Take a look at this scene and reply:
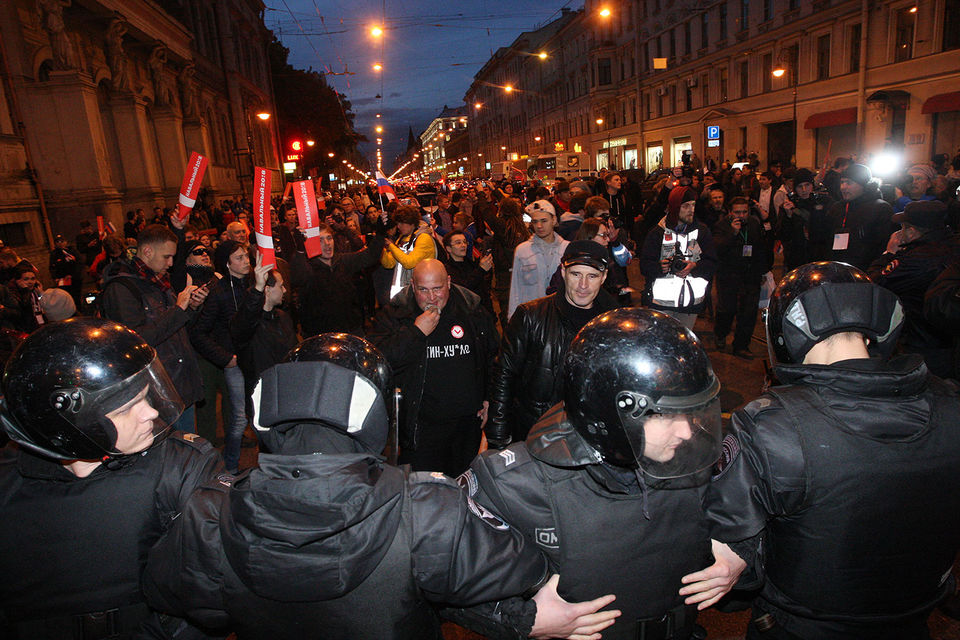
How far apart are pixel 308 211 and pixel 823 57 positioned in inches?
1226

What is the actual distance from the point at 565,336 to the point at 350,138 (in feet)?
187

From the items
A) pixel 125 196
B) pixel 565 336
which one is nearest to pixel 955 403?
pixel 565 336

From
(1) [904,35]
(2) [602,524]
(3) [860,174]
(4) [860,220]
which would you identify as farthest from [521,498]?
(1) [904,35]

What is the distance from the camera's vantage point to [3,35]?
11.2 m

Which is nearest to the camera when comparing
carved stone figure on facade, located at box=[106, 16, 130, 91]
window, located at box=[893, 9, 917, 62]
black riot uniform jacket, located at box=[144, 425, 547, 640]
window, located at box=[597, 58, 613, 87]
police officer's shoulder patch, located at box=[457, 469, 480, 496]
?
black riot uniform jacket, located at box=[144, 425, 547, 640]

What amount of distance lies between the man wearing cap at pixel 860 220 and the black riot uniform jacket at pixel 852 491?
5.53m

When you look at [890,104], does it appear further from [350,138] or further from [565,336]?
[350,138]

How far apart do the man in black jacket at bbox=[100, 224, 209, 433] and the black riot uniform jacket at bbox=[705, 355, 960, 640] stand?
3478 millimetres

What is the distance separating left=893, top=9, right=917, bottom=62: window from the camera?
2228 cm

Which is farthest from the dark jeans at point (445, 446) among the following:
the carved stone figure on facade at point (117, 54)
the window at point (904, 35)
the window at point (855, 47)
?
the window at point (855, 47)

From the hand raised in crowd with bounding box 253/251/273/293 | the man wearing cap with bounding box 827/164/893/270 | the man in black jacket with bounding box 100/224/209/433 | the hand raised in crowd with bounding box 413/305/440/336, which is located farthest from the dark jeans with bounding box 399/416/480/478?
the man wearing cap with bounding box 827/164/893/270

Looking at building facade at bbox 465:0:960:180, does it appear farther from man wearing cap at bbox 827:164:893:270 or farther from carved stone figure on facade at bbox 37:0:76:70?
carved stone figure on facade at bbox 37:0:76:70

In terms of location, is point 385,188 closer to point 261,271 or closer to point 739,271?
point 261,271

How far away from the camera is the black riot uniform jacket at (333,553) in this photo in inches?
53.8
